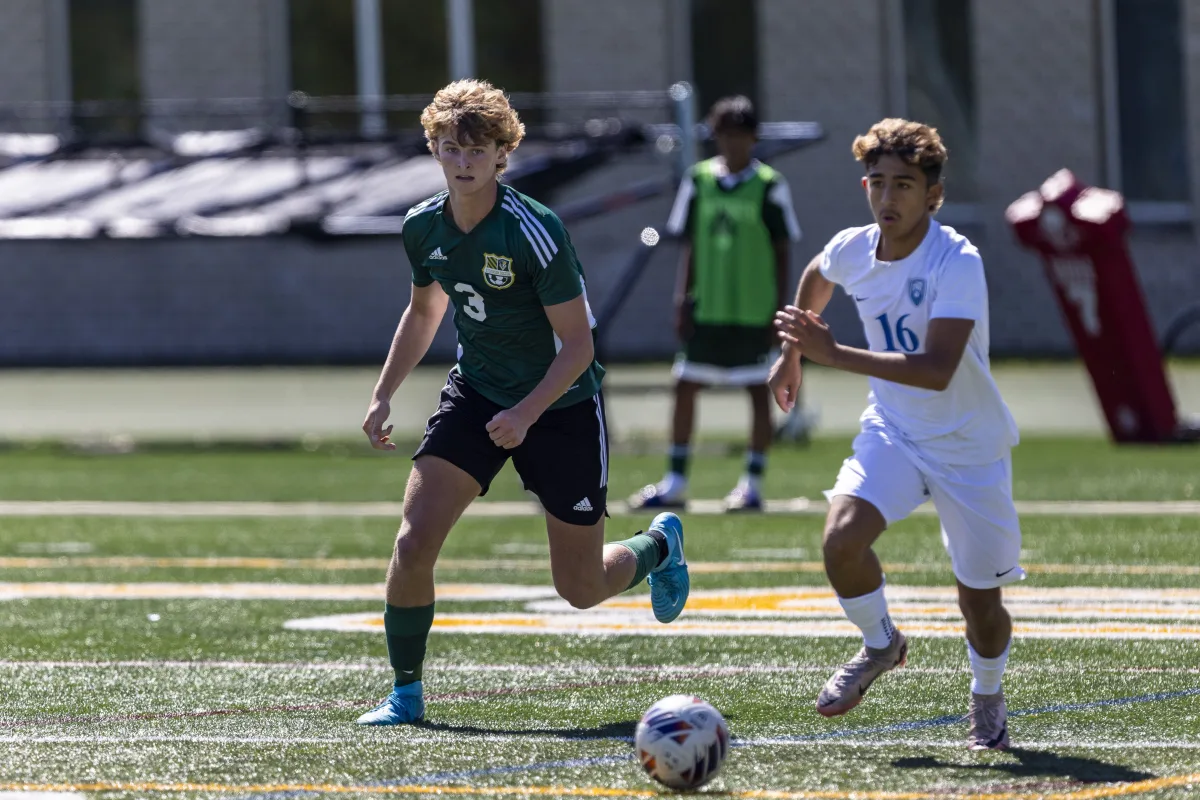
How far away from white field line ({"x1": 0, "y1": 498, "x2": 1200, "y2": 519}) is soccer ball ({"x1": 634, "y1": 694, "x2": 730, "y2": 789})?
6479 mm

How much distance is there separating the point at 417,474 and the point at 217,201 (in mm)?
10421

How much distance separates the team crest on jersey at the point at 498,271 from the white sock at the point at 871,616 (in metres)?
1.32

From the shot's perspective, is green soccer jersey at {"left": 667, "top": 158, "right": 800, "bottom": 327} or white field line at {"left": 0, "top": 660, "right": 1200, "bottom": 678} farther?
green soccer jersey at {"left": 667, "top": 158, "right": 800, "bottom": 327}

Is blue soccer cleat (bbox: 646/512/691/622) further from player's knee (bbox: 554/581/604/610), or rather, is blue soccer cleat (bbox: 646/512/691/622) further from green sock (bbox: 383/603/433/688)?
green sock (bbox: 383/603/433/688)

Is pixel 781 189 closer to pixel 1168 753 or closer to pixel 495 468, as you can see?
pixel 495 468

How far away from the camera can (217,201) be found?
15883 millimetres

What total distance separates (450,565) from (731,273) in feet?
10.3

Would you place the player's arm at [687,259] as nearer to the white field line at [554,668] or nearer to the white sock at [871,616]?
the white field line at [554,668]

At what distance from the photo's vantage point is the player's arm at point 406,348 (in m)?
6.06

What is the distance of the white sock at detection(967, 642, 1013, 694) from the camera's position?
5.38 m

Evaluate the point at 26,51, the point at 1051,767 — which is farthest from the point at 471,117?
the point at 26,51

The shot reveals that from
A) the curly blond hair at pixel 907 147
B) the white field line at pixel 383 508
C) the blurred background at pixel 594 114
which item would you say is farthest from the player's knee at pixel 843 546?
the blurred background at pixel 594 114

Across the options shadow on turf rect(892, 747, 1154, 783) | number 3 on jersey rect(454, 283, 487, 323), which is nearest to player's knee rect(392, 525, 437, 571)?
number 3 on jersey rect(454, 283, 487, 323)

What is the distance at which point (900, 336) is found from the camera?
5574 millimetres
